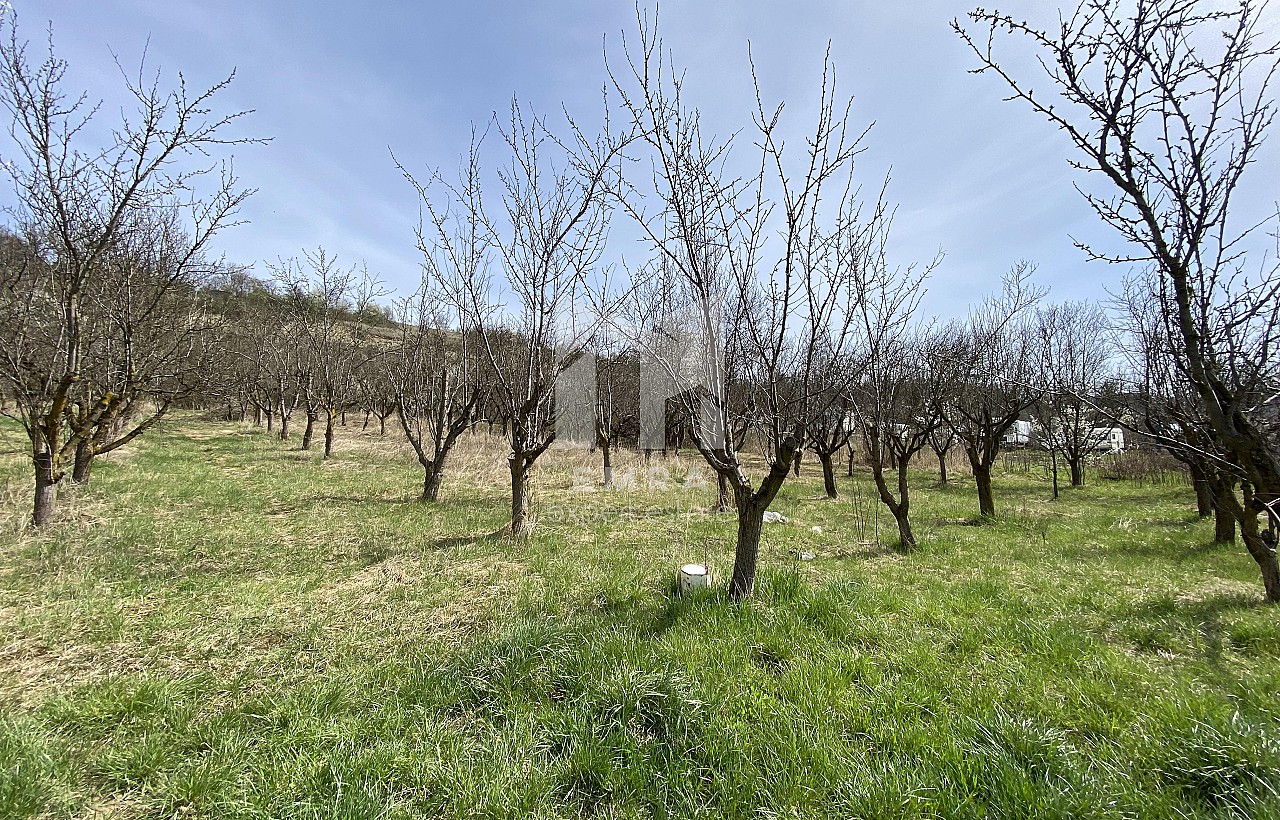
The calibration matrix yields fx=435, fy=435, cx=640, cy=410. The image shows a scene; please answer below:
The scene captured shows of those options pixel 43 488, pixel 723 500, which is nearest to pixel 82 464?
pixel 43 488

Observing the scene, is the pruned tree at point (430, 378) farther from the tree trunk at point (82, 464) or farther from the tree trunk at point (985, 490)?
the tree trunk at point (985, 490)

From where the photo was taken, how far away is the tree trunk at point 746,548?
3559 millimetres

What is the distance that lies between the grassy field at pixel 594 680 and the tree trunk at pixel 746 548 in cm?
19

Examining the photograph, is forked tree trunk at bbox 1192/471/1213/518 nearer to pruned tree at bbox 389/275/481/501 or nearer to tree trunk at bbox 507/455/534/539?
tree trunk at bbox 507/455/534/539

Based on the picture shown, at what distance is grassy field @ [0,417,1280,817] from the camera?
69.2 inches

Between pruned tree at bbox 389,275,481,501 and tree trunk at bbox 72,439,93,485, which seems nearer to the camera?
tree trunk at bbox 72,439,93,485

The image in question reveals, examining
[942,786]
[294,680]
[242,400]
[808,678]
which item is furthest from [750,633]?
[242,400]

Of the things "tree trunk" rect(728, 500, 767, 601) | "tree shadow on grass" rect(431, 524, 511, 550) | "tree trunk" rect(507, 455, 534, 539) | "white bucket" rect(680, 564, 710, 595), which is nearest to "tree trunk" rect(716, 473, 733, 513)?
"tree trunk" rect(507, 455, 534, 539)

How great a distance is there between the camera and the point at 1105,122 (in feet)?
6.43

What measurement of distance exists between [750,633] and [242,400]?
26.8 m

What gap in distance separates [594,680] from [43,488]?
6765 millimetres

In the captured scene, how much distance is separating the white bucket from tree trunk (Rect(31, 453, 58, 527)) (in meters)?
6.92

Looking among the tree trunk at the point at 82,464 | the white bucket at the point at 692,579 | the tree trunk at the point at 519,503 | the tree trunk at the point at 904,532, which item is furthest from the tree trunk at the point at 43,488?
the tree trunk at the point at 904,532

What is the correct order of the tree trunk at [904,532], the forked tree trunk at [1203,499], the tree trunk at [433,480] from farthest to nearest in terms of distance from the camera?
the forked tree trunk at [1203,499] → the tree trunk at [433,480] → the tree trunk at [904,532]
